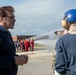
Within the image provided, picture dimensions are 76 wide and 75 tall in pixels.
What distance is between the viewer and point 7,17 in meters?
4.83

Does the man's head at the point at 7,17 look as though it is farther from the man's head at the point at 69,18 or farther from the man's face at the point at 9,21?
the man's head at the point at 69,18

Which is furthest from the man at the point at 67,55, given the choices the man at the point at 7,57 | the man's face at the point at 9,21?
the man's face at the point at 9,21

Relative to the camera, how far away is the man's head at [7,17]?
479cm

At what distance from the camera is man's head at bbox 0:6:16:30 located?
15.7 feet

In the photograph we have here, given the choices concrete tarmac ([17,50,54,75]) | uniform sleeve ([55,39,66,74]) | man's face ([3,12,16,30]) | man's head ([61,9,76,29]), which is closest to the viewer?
uniform sleeve ([55,39,66,74])

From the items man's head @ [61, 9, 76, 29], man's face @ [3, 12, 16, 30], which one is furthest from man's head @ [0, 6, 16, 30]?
man's head @ [61, 9, 76, 29]

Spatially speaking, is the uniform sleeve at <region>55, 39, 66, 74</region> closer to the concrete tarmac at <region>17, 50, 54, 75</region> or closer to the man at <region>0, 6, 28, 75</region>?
the man at <region>0, 6, 28, 75</region>

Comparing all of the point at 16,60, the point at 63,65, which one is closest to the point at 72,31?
the point at 63,65

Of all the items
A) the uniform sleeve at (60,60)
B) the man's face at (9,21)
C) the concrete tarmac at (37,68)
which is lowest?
the concrete tarmac at (37,68)

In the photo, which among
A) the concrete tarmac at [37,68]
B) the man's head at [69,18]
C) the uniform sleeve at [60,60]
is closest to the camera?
the uniform sleeve at [60,60]

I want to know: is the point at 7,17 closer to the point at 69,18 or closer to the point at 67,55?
the point at 69,18

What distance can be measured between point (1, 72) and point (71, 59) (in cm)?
92

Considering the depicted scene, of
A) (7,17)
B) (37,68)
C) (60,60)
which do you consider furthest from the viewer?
(37,68)

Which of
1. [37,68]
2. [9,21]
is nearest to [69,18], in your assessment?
[9,21]
